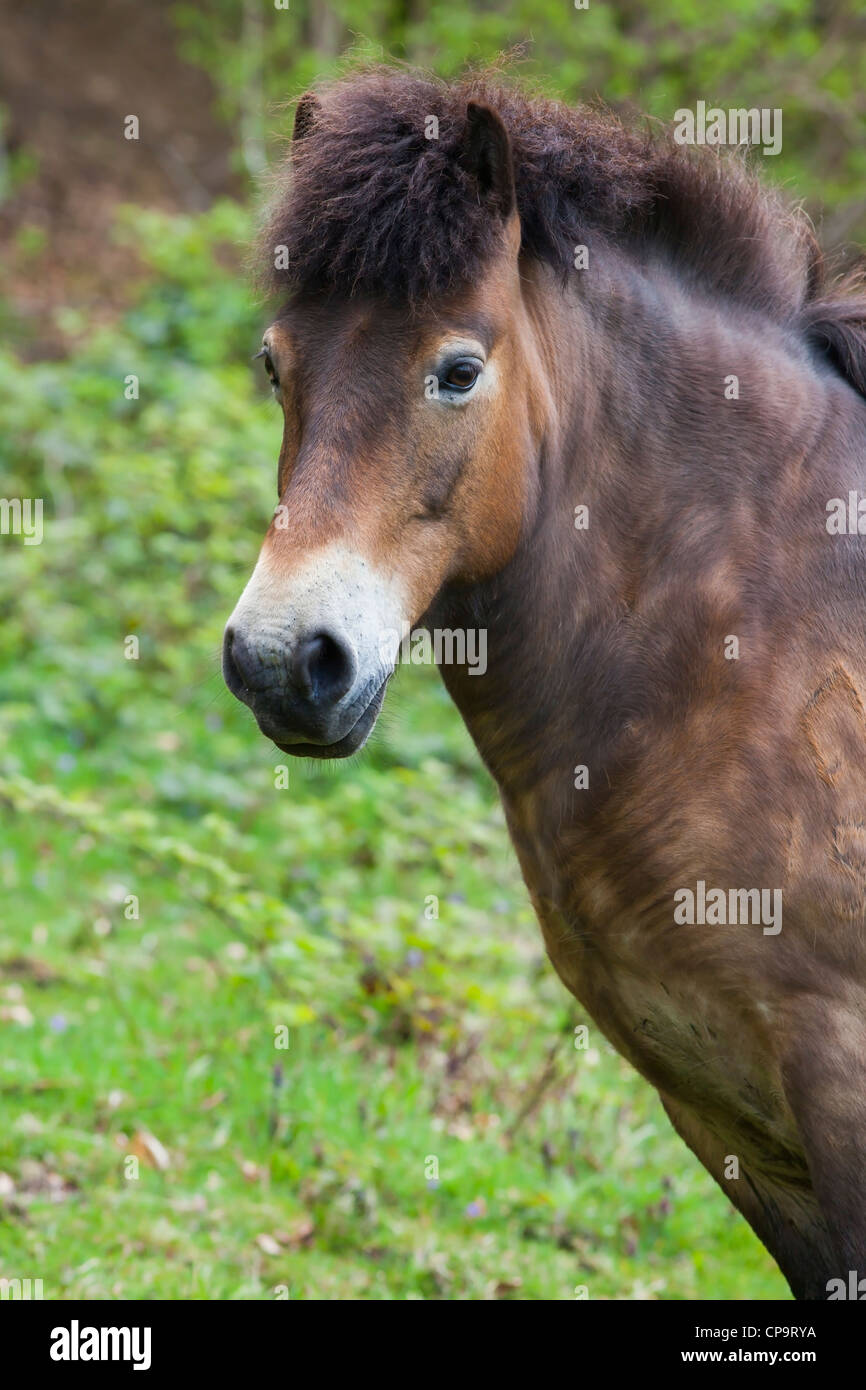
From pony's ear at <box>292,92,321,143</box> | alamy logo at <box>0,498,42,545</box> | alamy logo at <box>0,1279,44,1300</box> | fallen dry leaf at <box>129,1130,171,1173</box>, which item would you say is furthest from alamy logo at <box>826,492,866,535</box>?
alamy logo at <box>0,498,42,545</box>

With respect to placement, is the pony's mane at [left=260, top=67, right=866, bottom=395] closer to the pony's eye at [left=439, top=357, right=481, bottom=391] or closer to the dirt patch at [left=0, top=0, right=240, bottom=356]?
the pony's eye at [left=439, top=357, right=481, bottom=391]

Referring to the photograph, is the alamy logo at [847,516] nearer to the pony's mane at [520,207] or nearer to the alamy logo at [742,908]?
the pony's mane at [520,207]

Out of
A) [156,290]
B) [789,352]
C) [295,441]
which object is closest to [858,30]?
[156,290]

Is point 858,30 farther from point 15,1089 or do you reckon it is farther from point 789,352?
point 15,1089

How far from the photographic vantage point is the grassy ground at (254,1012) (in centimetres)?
431

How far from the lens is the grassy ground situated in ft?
14.1

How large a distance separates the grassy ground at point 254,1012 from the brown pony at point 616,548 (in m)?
0.53

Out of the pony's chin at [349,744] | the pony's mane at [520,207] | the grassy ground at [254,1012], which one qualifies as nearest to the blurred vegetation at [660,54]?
the grassy ground at [254,1012]

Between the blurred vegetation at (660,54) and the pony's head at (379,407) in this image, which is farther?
the blurred vegetation at (660,54)
